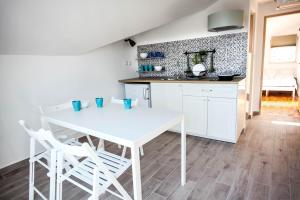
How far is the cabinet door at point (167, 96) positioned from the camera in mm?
2947

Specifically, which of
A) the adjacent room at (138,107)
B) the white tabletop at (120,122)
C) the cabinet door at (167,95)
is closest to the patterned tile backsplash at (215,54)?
the adjacent room at (138,107)

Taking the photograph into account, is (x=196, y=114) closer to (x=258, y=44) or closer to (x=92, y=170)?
(x=92, y=170)

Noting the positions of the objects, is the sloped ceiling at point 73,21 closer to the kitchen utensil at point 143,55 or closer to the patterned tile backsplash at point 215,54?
the patterned tile backsplash at point 215,54

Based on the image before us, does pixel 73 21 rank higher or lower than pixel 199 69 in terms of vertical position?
higher

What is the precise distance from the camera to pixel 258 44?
12.0 feet

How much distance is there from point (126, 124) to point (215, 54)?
87.1 inches

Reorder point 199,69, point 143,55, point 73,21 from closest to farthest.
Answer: point 73,21 < point 199,69 < point 143,55

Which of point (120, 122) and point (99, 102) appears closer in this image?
point (120, 122)

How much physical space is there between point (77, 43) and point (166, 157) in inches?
71.1

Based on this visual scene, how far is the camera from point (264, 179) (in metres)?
1.86

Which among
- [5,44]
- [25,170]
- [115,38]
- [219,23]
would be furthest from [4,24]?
[219,23]

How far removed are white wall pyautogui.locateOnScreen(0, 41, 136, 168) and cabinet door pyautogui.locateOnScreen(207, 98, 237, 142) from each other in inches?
71.8

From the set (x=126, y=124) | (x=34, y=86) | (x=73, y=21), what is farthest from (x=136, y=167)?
(x=34, y=86)

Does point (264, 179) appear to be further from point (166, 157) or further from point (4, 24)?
point (4, 24)
